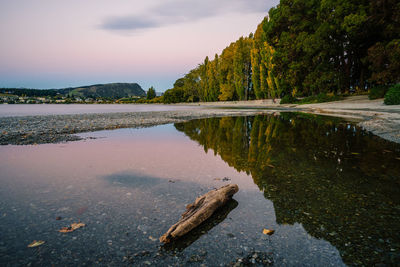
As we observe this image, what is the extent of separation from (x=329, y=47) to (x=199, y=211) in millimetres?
32999

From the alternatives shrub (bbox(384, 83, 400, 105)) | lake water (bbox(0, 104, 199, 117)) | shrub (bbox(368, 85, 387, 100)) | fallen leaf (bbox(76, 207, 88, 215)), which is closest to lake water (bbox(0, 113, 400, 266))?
fallen leaf (bbox(76, 207, 88, 215))

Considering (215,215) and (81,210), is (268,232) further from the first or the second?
(81,210)

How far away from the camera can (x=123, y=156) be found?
314 inches

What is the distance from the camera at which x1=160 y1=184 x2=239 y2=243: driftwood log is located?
3004 mm

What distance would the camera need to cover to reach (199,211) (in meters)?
3.48

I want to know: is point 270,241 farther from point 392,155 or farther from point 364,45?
point 364,45

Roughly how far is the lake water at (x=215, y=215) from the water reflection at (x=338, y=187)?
2cm

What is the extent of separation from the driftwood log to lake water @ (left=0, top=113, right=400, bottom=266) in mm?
118

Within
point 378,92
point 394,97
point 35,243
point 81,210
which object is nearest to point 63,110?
point 81,210

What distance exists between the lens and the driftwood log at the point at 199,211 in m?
3.00

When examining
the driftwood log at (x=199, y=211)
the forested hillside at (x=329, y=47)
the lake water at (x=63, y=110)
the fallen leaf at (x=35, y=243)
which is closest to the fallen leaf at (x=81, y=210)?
the fallen leaf at (x=35, y=243)

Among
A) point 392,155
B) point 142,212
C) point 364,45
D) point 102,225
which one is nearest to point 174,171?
point 142,212

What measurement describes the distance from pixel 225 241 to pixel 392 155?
23.3 feet

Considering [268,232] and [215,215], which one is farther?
[215,215]
